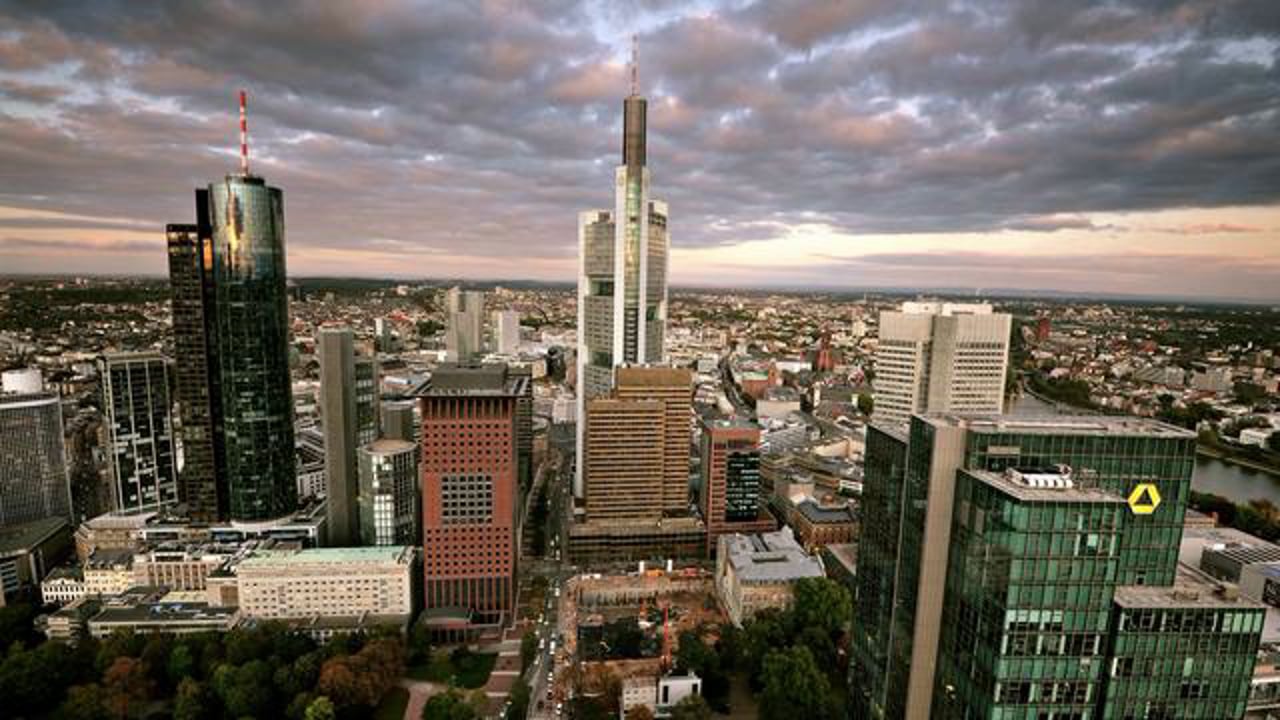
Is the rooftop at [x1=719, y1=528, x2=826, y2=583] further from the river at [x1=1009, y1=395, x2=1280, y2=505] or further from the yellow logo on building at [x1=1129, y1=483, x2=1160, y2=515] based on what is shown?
the river at [x1=1009, y1=395, x2=1280, y2=505]

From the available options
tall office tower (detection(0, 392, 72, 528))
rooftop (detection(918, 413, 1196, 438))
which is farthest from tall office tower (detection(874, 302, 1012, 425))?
tall office tower (detection(0, 392, 72, 528))

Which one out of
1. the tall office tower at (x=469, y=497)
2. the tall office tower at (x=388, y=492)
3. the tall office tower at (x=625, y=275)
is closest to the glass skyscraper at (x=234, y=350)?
the tall office tower at (x=388, y=492)

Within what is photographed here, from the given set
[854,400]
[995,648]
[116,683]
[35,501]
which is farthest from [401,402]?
[854,400]

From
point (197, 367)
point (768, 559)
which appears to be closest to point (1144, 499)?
point (768, 559)

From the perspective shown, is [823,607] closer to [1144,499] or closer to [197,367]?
[1144,499]

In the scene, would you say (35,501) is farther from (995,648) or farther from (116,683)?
(995,648)

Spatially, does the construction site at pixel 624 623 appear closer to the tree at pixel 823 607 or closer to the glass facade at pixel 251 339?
the tree at pixel 823 607
